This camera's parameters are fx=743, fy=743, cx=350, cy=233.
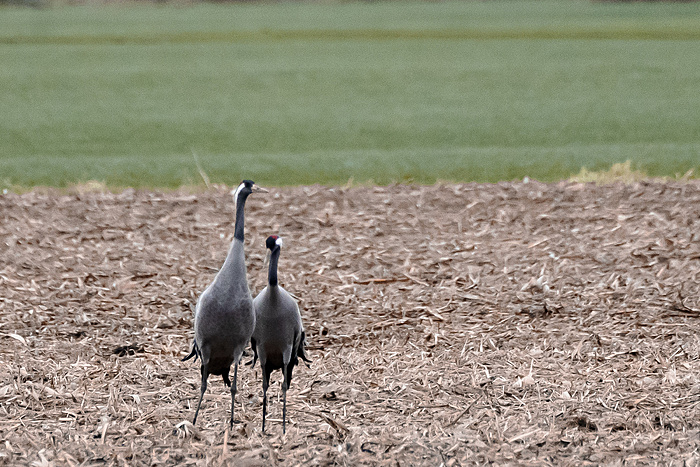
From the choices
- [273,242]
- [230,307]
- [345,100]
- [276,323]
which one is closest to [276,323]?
[276,323]

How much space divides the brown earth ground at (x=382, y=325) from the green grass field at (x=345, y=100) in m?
2.22

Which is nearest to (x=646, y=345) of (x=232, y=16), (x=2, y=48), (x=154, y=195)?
(x=154, y=195)

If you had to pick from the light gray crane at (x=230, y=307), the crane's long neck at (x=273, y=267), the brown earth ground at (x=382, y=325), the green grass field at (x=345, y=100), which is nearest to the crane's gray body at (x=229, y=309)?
the light gray crane at (x=230, y=307)

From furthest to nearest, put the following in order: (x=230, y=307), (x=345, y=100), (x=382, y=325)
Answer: (x=345, y=100) < (x=382, y=325) < (x=230, y=307)

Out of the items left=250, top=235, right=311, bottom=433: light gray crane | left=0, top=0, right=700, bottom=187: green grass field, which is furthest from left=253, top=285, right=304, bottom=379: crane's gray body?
left=0, top=0, right=700, bottom=187: green grass field

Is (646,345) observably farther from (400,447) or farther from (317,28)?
(317,28)

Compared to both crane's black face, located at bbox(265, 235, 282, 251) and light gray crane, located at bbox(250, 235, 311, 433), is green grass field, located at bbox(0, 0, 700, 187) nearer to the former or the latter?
light gray crane, located at bbox(250, 235, 311, 433)

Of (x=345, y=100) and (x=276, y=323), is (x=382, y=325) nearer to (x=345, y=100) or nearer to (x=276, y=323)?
(x=276, y=323)

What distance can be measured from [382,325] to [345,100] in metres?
9.63

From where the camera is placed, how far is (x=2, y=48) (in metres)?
19.9

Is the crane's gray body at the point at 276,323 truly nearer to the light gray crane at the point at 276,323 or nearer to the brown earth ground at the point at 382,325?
the light gray crane at the point at 276,323

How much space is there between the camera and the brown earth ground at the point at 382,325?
3801 millimetres

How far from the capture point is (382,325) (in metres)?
5.30

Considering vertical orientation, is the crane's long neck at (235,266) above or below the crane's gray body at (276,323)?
above
